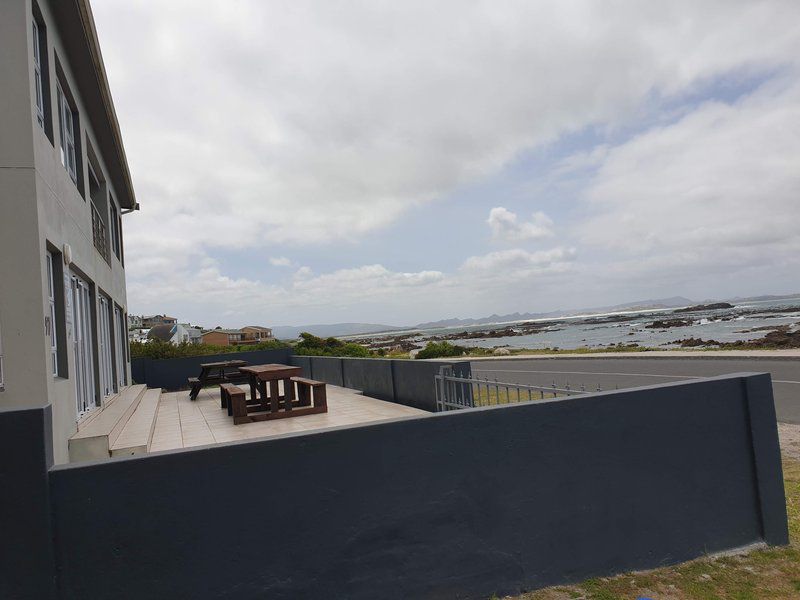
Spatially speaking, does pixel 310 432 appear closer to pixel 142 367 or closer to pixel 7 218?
pixel 7 218

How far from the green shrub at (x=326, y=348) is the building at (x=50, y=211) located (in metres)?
11.7

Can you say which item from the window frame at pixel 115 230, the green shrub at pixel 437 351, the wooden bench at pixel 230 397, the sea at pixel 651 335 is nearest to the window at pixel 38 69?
the wooden bench at pixel 230 397

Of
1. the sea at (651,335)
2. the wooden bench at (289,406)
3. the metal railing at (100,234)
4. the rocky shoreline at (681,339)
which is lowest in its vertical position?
the sea at (651,335)

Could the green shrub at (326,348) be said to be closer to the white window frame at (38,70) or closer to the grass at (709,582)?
the white window frame at (38,70)

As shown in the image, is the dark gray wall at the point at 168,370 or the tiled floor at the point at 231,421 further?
the dark gray wall at the point at 168,370

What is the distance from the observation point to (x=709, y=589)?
3826mm

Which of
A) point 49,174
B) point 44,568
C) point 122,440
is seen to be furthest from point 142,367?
point 44,568

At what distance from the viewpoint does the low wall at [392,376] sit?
9.44 metres

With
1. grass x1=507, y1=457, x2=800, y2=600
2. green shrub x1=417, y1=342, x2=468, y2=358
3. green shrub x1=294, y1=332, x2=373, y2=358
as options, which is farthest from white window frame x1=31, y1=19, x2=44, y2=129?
green shrub x1=417, y1=342, x2=468, y2=358

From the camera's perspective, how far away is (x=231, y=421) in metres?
10.0

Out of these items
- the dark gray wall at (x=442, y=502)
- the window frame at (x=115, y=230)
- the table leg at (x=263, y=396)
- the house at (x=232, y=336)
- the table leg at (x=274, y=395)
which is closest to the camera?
the dark gray wall at (x=442, y=502)

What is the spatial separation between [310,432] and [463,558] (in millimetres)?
1328

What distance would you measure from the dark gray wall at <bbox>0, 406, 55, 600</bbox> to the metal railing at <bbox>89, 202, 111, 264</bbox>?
9783mm

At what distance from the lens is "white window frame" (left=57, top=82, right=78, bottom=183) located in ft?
28.0
